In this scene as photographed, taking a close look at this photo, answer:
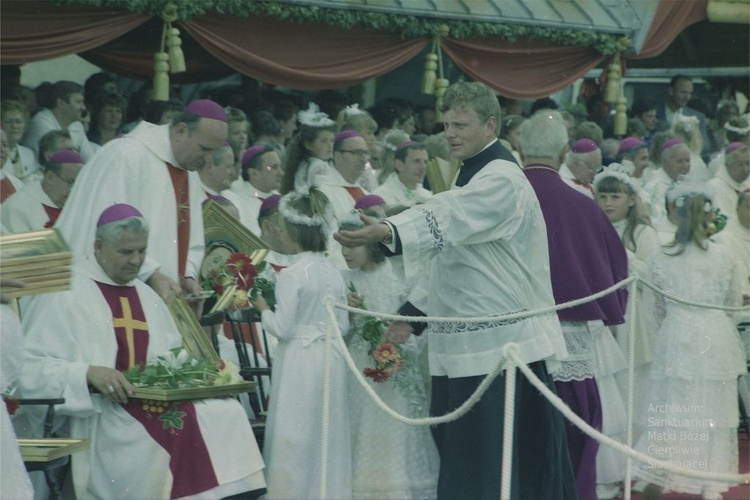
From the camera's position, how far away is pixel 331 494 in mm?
7359

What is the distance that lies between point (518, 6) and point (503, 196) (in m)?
7.50

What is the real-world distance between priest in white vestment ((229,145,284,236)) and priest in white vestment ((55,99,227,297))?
2014mm

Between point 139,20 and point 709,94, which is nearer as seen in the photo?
point 139,20

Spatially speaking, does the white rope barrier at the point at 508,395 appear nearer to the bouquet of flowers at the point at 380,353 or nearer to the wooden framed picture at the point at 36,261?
the bouquet of flowers at the point at 380,353

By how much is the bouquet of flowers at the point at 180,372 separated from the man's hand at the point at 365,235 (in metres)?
1.41

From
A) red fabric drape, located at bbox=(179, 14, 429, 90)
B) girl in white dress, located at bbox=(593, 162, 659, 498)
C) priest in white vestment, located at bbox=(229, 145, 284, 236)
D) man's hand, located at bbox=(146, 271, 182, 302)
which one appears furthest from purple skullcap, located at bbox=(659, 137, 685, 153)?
man's hand, located at bbox=(146, 271, 182, 302)

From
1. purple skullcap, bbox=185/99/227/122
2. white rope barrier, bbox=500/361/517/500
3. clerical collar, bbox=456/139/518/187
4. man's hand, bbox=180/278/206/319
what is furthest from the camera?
man's hand, bbox=180/278/206/319

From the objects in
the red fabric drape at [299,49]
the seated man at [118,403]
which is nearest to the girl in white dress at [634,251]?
the seated man at [118,403]

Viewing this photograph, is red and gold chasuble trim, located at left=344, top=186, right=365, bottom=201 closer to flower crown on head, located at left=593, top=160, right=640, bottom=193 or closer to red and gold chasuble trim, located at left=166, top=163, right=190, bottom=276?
flower crown on head, located at left=593, top=160, right=640, bottom=193

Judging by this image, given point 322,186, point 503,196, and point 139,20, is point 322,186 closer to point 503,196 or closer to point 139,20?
point 139,20

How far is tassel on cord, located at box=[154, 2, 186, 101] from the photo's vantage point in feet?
33.9

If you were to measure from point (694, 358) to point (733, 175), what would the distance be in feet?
11.8

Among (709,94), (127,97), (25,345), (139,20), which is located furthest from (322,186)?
(709,94)

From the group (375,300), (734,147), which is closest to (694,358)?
(375,300)
